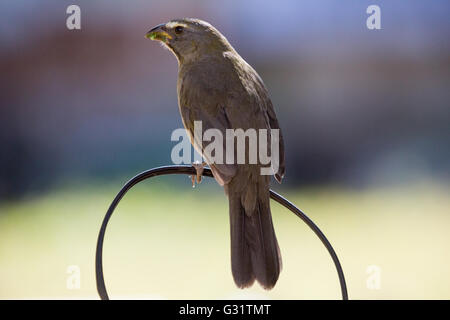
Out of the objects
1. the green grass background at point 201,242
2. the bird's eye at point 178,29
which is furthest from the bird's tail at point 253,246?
the green grass background at point 201,242

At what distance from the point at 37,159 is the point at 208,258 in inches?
126

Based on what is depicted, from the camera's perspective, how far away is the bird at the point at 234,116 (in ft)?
9.21

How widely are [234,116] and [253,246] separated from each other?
65 cm

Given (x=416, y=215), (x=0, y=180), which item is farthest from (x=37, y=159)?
(x=416, y=215)

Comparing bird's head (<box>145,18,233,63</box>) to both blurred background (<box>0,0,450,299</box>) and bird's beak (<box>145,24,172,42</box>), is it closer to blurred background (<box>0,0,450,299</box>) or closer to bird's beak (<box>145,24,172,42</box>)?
bird's beak (<box>145,24,172,42</box>)

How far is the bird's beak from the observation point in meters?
3.35

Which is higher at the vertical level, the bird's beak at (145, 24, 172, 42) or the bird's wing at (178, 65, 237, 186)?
the bird's beak at (145, 24, 172, 42)

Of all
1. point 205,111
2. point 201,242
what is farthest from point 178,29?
point 201,242

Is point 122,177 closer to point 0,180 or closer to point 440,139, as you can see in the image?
point 0,180

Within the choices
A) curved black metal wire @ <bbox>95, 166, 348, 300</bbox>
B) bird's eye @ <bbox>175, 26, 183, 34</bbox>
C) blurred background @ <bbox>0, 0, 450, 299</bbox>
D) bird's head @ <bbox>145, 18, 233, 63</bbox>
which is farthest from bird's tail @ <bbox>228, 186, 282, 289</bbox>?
blurred background @ <bbox>0, 0, 450, 299</bbox>

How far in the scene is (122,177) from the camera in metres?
8.48

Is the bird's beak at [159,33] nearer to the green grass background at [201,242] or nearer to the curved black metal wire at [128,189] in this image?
the curved black metal wire at [128,189]
